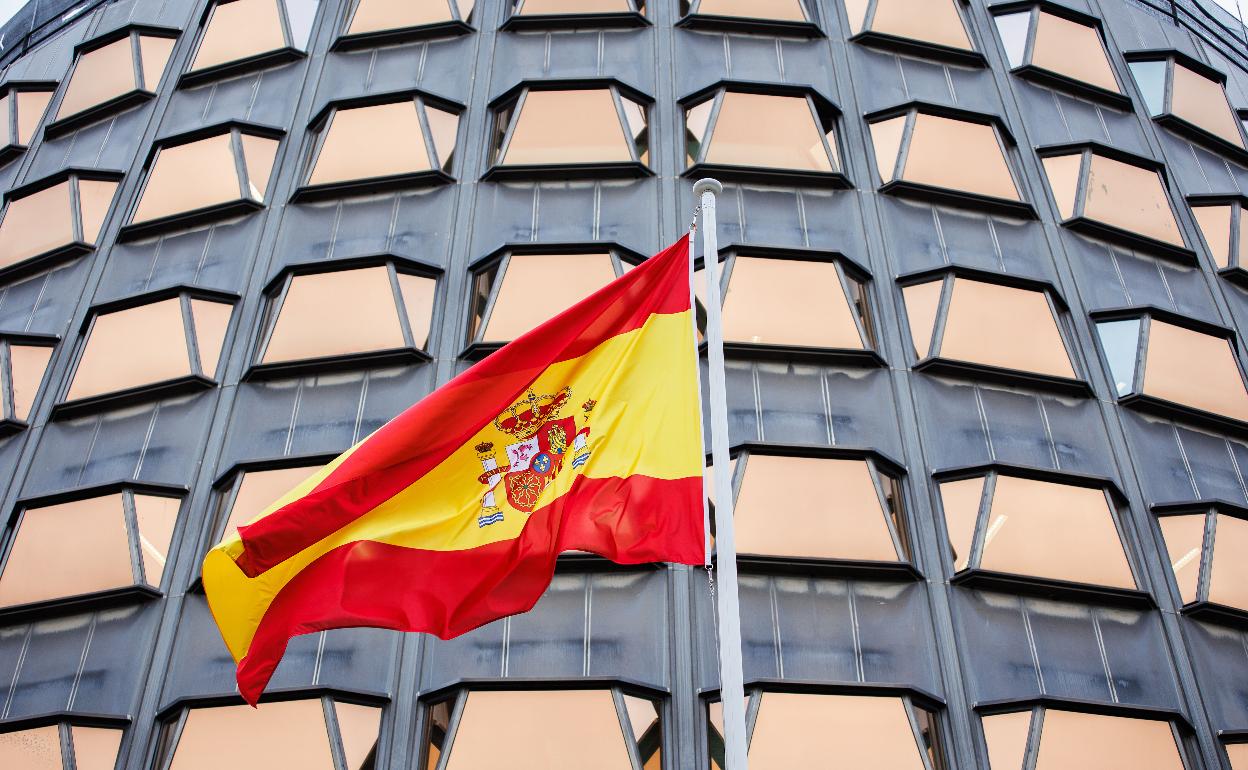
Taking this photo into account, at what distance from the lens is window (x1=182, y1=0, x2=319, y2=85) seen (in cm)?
2528

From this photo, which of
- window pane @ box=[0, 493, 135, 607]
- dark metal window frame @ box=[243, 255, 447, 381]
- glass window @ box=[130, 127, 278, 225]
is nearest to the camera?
window pane @ box=[0, 493, 135, 607]

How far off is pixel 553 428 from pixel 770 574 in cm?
636

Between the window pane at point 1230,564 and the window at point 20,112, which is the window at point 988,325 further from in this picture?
the window at point 20,112

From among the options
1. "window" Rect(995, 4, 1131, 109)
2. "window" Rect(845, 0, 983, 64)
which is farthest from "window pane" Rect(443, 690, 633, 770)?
"window" Rect(995, 4, 1131, 109)

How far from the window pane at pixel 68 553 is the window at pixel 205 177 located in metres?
5.83

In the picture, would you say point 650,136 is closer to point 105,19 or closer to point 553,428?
point 553,428

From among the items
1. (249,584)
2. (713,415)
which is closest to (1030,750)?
(713,415)

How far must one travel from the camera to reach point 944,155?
23047mm

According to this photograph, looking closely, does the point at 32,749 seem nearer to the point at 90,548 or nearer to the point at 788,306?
the point at 90,548

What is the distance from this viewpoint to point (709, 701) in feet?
52.5

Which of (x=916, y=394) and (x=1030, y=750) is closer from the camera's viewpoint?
(x=1030, y=750)

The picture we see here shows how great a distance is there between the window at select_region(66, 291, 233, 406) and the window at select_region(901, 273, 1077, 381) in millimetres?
11327

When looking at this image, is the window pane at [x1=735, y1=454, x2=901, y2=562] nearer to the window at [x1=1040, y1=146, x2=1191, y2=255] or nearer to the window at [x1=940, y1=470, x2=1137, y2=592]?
the window at [x1=940, y1=470, x2=1137, y2=592]

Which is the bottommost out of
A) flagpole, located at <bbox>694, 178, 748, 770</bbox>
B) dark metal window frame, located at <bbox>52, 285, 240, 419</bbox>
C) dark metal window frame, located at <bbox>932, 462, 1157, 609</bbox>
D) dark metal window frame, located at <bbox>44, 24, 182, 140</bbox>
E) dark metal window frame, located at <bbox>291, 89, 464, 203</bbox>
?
flagpole, located at <bbox>694, 178, 748, 770</bbox>
